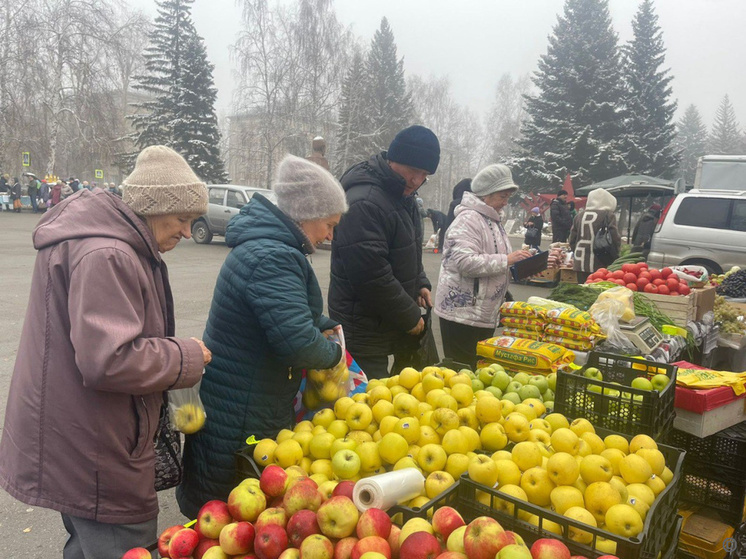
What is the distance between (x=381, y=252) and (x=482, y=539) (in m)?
1.92

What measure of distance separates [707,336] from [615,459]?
3708 mm

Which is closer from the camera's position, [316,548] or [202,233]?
[316,548]

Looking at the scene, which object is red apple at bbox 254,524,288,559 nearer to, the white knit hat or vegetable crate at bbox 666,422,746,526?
the white knit hat

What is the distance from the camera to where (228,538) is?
5.32 ft

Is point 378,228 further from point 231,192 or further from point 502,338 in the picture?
point 231,192

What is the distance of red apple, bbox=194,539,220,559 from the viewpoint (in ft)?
5.49

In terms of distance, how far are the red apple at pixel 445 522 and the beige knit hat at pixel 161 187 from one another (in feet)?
4.20

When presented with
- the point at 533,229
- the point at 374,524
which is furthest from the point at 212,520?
the point at 533,229

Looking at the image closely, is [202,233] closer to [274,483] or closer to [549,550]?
[274,483]

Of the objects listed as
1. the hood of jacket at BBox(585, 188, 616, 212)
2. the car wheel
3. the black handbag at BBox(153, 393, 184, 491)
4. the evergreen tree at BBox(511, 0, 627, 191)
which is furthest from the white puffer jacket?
the evergreen tree at BBox(511, 0, 627, 191)

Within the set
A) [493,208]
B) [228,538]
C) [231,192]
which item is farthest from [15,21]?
[228,538]

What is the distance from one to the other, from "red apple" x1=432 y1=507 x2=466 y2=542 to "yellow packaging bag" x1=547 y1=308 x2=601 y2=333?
2374mm

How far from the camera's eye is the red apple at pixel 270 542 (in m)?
1.57

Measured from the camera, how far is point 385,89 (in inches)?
1668
